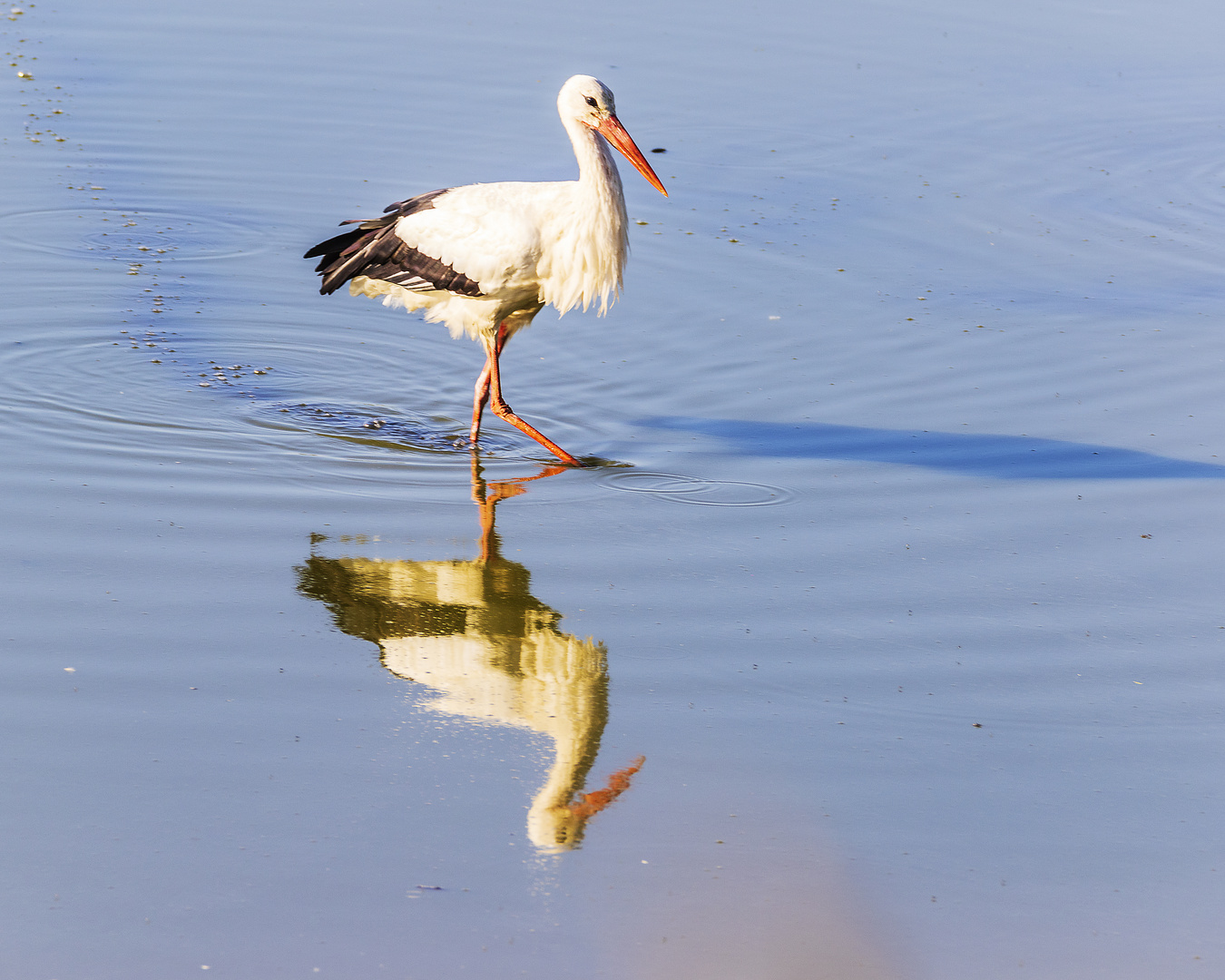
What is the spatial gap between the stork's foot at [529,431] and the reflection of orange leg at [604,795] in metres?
2.78

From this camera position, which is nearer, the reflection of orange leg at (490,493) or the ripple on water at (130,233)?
the reflection of orange leg at (490,493)

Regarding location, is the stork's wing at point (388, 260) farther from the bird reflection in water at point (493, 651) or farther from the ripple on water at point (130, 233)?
the ripple on water at point (130, 233)

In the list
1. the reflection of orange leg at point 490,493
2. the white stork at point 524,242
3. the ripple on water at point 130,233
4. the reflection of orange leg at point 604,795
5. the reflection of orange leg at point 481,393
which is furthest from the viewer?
the ripple on water at point 130,233

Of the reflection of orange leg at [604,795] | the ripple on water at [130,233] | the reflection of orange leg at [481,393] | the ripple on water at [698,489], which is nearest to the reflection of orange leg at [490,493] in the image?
the reflection of orange leg at [481,393]

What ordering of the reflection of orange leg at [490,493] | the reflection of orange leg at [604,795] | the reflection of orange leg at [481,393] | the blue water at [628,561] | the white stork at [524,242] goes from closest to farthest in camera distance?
the blue water at [628,561] → the reflection of orange leg at [604,795] → the reflection of orange leg at [490,493] → the white stork at [524,242] → the reflection of orange leg at [481,393]

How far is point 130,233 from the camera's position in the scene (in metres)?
10.3

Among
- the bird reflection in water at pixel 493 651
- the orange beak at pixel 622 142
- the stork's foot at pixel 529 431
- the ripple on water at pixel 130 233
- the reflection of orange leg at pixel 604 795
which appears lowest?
the reflection of orange leg at pixel 604 795

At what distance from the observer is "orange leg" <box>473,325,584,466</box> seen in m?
7.41

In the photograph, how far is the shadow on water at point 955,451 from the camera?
745 centimetres

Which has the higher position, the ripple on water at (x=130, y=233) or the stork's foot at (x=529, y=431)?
the ripple on water at (x=130, y=233)

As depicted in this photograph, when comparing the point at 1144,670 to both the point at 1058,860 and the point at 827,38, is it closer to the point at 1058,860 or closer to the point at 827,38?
the point at 1058,860

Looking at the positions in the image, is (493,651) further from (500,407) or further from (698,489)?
(500,407)

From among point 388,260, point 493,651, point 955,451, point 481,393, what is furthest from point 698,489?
point 388,260

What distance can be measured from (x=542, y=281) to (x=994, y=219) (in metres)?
4.98
